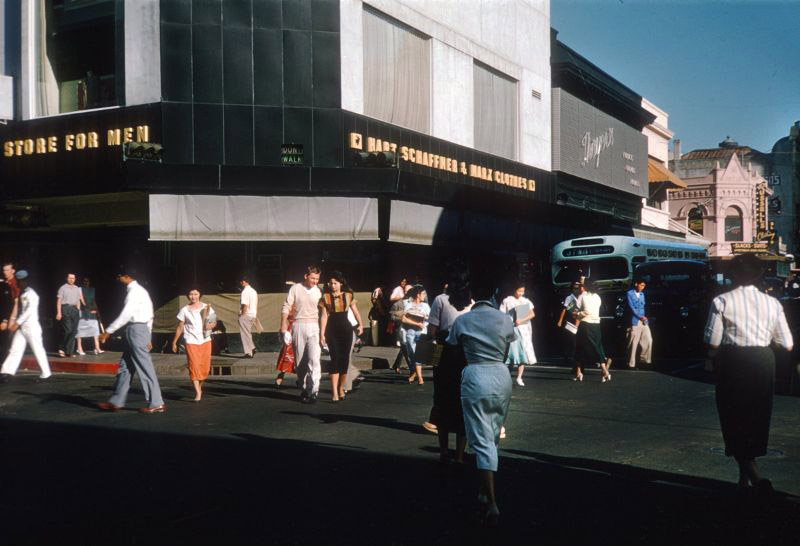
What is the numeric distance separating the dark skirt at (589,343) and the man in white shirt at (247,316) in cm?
737

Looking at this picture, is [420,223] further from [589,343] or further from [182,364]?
[589,343]

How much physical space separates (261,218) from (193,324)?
8137 mm

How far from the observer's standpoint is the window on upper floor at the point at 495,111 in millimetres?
26688

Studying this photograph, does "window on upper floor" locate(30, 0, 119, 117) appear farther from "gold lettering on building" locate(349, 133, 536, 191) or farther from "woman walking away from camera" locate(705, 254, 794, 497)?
"woman walking away from camera" locate(705, 254, 794, 497)

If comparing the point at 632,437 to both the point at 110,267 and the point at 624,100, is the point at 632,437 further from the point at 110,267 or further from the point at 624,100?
the point at 624,100

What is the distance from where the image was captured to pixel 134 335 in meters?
10.8

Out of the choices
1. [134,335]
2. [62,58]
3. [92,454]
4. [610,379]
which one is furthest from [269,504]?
[62,58]

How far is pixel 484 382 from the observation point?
6066 millimetres

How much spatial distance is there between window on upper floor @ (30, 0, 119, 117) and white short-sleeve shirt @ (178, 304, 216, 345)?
400 inches

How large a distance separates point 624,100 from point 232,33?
22.9 m

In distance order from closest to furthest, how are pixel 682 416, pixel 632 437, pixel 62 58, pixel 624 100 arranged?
pixel 632 437
pixel 682 416
pixel 62 58
pixel 624 100

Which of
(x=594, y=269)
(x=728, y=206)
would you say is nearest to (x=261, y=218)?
(x=594, y=269)

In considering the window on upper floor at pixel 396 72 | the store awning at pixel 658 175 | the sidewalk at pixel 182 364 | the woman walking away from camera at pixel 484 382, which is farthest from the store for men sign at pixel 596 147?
the woman walking away from camera at pixel 484 382

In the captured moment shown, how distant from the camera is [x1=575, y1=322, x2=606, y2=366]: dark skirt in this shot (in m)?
14.6
